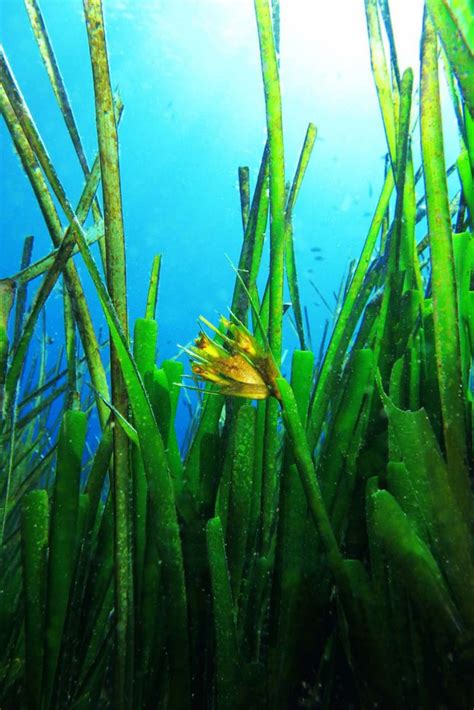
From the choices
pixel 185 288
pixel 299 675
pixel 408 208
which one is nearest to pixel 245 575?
pixel 299 675

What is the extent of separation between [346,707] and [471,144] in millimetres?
1016

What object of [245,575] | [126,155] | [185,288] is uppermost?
[126,155]

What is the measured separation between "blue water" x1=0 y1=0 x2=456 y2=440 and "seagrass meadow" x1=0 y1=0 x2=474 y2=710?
14130 mm

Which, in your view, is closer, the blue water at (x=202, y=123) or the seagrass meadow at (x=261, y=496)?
the seagrass meadow at (x=261, y=496)

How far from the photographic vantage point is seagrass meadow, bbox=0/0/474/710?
0.71 m

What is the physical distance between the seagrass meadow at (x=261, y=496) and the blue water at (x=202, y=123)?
14130 mm

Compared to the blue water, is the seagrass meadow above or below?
below

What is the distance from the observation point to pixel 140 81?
118 ft

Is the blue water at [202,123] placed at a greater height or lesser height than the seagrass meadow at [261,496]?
greater

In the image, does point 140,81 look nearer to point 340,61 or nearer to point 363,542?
point 340,61

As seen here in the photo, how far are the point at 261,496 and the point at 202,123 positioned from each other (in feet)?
136

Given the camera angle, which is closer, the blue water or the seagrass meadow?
the seagrass meadow

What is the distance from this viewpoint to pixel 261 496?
943 millimetres

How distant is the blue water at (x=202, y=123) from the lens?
86.7 feet
